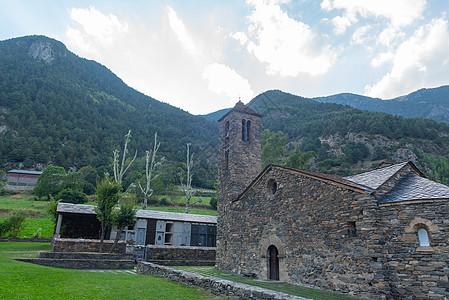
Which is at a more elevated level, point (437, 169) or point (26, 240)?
point (437, 169)

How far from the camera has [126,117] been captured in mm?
109312

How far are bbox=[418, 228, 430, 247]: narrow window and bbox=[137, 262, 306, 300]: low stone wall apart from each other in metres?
5.28

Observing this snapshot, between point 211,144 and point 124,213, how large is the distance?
8293 centimetres

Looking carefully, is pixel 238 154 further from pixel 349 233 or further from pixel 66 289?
pixel 66 289

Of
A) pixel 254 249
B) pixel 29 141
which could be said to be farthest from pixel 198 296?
pixel 29 141

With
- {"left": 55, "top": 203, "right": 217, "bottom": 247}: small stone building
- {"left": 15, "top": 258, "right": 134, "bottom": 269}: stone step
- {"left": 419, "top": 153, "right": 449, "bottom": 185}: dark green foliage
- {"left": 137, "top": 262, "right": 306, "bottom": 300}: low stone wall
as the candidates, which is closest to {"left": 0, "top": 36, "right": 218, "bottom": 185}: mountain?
{"left": 55, "top": 203, "right": 217, "bottom": 247}: small stone building

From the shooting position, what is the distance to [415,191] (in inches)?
362

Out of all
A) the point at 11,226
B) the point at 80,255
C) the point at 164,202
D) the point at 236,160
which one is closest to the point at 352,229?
the point at 236,160

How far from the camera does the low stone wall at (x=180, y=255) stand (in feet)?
59.9

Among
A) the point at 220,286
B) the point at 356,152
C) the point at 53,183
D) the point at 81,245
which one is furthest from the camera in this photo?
the point at 356,152

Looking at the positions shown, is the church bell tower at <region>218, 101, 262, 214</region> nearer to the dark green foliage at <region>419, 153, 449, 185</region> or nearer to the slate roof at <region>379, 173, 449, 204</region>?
the slate roof at <region>379, 173, 449, 204</region>

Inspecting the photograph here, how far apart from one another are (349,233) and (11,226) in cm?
2883

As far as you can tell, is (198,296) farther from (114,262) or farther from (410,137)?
(410,137)

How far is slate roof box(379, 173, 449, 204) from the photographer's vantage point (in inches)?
331
